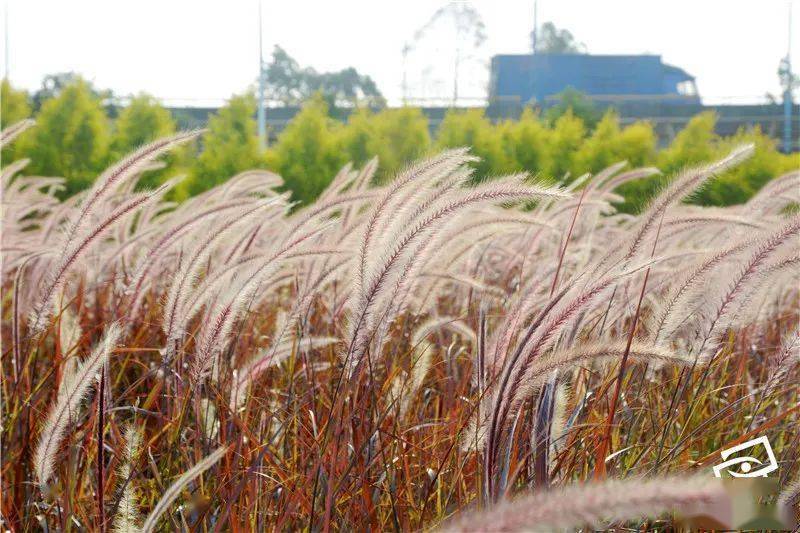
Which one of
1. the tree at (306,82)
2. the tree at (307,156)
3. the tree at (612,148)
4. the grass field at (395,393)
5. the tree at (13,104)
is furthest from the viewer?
the tree at (306,82)

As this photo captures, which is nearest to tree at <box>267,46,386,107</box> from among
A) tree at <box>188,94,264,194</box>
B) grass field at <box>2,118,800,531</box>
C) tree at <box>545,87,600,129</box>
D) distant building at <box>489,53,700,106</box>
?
distant building at <box>489,53,700,106</box>

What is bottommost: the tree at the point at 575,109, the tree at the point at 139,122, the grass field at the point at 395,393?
the grass field at the point at 395,393

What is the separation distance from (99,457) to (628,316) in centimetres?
176

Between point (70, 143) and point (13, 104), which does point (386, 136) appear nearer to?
point (70, 143)

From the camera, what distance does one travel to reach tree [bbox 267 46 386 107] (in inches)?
2446

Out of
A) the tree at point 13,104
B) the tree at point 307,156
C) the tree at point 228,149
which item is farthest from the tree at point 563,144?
the tree at point 13,104

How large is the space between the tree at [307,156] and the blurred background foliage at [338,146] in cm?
3

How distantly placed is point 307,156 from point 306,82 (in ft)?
152

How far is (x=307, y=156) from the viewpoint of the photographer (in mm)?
21500

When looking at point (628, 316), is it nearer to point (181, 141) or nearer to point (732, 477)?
point (732, 477)

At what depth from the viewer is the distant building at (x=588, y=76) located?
56.8 metres

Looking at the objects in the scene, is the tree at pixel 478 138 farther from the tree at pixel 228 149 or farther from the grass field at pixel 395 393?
the grass field at pixel 395 393

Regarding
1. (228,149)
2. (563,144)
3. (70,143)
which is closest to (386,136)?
(228,149)

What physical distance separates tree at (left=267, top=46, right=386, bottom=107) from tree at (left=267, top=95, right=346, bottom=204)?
34916 mm
